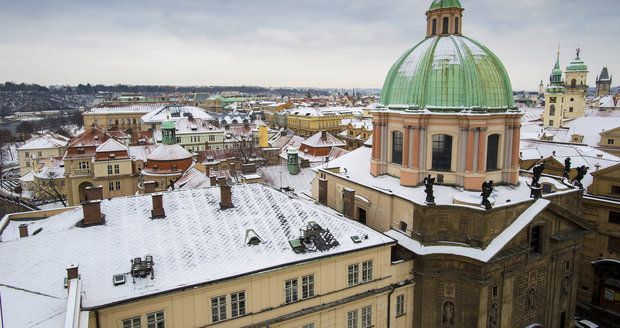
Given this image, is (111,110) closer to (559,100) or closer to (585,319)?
(559,100)

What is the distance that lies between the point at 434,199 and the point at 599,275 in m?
23.5

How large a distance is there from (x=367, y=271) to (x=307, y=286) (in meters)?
4.34

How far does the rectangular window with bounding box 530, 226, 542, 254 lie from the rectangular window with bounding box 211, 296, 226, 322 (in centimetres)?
2205

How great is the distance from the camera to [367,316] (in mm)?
28516

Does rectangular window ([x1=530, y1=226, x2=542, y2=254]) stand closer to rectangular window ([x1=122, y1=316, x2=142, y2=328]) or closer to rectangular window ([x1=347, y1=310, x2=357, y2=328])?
rectangular window ([x1=347, y1=310, x2=357, y2=328])

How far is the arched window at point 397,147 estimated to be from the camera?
115 ft

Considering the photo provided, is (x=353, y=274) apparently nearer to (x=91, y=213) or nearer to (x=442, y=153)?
(x=442, y=153)

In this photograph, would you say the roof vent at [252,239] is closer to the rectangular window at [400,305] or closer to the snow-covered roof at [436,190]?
the rectangular window at [400,305]

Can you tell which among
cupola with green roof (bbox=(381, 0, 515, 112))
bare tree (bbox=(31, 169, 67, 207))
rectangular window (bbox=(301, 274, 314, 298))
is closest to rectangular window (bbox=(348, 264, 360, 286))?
rectangular window (bbox=(301, 274, 314, 298))

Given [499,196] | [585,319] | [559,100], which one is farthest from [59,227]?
[559,100]

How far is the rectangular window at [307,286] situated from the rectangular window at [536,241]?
16775 mm

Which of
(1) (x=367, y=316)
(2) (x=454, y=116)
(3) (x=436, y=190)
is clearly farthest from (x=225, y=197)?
(2) (x=454, y=116)

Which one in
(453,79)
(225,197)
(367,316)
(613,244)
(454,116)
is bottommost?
(367,316)

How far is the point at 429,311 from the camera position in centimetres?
3028
